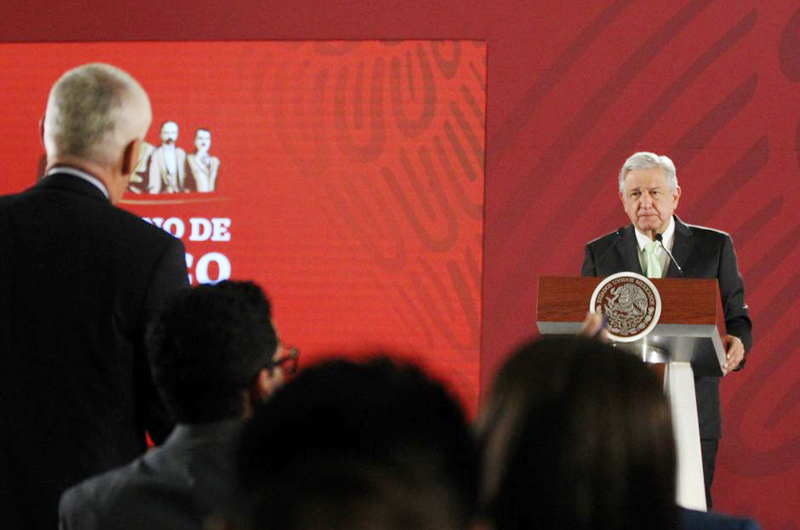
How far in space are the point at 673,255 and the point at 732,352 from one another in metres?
0.50

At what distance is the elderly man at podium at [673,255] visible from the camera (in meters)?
3.82

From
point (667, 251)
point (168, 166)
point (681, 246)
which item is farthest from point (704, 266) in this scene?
point (168, 166)

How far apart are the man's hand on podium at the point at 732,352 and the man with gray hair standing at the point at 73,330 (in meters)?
1.82

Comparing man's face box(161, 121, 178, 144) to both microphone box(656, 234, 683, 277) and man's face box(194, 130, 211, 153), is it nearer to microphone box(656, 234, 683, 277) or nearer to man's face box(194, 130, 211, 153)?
man's face box(194, 130, 211, 153)

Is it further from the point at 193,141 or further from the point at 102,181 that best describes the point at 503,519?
the point at 193,141

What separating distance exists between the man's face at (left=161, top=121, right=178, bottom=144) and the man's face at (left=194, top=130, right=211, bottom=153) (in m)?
0.11

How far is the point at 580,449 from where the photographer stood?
1038 mm

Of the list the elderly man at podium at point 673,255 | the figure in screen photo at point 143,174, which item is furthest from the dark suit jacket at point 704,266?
the figure in screen photo at point 143,174

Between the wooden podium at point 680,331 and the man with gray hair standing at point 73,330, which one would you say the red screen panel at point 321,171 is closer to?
the wooden podium at point 680,331

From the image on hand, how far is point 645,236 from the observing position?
387 cm

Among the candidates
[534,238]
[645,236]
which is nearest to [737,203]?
[534,238]

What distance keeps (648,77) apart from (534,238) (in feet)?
3.06

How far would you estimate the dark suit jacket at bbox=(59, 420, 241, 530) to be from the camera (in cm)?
156

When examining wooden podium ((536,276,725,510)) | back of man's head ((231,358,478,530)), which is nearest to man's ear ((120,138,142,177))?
wooden podium ((536,276,725,510))
